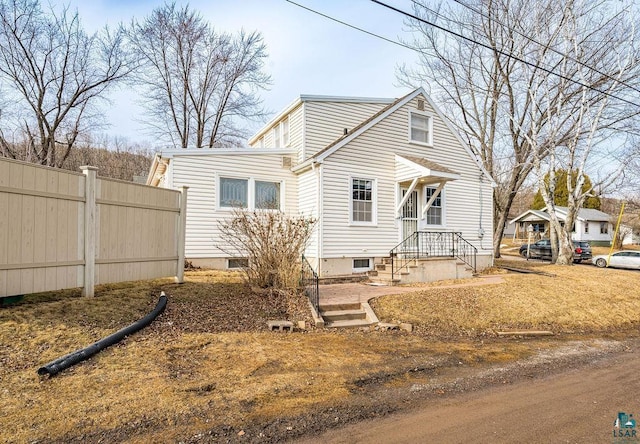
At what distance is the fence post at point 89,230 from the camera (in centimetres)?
688

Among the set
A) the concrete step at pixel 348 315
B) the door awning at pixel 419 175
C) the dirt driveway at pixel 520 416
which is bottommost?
the dirt driveway at pixel 520 416

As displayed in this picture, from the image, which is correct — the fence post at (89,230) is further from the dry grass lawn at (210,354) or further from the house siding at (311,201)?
the house siding at (311,201)

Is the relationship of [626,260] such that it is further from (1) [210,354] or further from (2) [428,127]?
(1) [210,354]

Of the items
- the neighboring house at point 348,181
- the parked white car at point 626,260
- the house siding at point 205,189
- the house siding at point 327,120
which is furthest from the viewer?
the parked white car at point 626,260

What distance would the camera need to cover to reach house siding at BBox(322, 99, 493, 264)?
41.9ft

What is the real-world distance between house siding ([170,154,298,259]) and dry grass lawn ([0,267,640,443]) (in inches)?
141

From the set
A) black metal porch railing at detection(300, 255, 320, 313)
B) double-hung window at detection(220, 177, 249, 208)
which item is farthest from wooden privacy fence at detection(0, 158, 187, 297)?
double-hung window at detection(220, 177, 249, 208)

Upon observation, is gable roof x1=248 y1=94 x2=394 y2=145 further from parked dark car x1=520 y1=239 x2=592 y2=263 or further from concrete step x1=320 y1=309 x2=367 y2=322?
parked dark car x1=520 y1=239 x2=592 y2=263

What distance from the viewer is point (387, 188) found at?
45.4ft

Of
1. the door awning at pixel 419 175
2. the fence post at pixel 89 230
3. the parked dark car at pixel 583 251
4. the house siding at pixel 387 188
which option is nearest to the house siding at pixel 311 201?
the house siding at pixel 387 188

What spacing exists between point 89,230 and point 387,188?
948 cm

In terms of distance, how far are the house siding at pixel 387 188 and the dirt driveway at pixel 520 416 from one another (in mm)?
8111

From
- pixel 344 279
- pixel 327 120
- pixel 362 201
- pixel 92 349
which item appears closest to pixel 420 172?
pixel 362 201

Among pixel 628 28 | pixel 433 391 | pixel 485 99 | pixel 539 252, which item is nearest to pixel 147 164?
pixel 485 99
